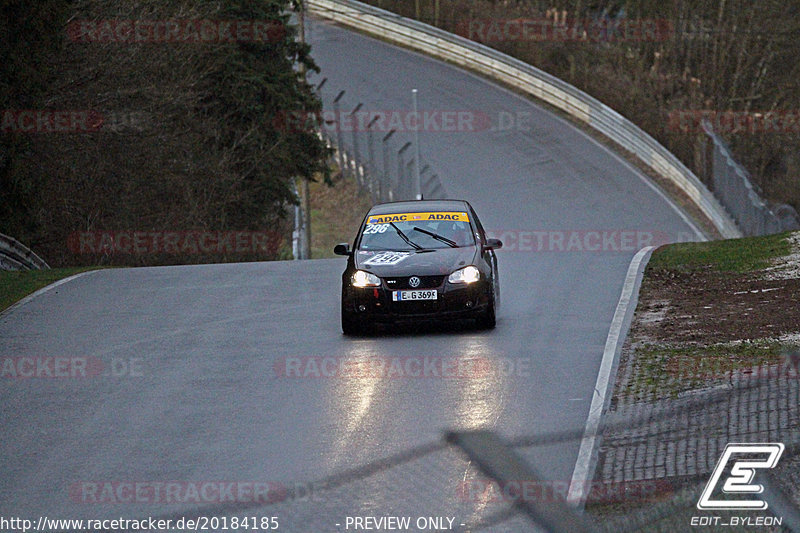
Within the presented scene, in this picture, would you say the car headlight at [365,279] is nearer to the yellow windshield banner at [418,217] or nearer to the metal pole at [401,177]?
the yellow windshield banner at [418,217]

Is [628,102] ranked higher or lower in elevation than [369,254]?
lower

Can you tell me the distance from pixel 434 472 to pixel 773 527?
10.5ft

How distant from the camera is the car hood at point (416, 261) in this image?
48.4 ft

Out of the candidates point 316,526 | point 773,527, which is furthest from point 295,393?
point 773,527

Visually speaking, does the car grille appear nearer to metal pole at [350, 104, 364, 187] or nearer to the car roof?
the car roof

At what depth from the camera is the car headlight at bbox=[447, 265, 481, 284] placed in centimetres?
1467

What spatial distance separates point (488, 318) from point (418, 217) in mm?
2059

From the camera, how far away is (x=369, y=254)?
50.8ft

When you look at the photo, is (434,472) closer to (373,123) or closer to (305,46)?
(305,46)
